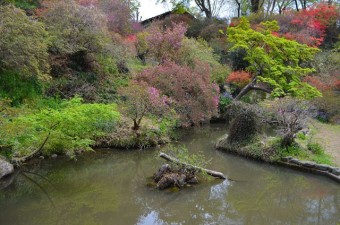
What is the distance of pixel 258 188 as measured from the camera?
10680 mm

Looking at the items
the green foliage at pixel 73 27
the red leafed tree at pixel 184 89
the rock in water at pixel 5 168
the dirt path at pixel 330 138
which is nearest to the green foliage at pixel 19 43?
the green foliage at pixel 73 27

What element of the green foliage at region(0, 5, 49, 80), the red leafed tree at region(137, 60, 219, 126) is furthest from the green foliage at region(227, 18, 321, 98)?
the green foliage at region(0, 5, 49, 80)

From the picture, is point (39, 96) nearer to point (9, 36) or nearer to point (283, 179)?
point (9, 36)

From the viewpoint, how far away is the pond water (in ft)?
27.7

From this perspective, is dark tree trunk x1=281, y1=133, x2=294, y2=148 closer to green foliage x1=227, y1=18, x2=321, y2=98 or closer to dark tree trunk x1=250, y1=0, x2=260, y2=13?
green foliage x1=227, y1=18, x2=321, y2=98

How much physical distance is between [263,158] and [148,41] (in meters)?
9.84

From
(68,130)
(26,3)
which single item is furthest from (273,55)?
(26,3)

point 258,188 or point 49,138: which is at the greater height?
point 49,138

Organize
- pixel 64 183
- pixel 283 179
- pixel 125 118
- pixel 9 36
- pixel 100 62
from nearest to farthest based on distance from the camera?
pixel 64 183 < pixel 283 179 < pixel 9 36 < pixel 125 118 < pixel 100 62

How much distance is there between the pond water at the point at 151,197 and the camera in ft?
27.7

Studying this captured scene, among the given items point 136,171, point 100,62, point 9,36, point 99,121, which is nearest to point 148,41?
point 100,62

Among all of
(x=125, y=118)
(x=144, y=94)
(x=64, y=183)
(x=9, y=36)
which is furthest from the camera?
(x=125, y=118)

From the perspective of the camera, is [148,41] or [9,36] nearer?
[9,36]

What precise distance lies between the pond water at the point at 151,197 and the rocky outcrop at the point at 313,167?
25cm
